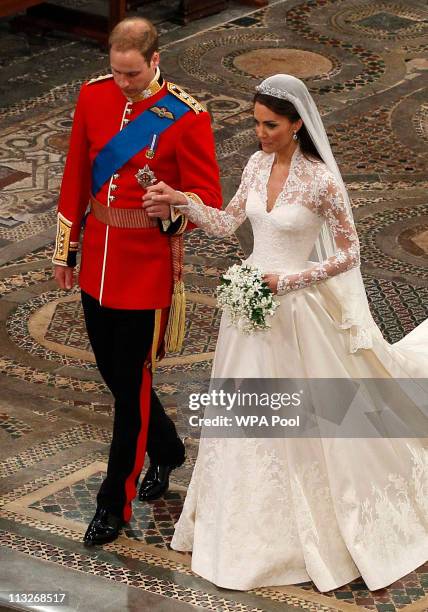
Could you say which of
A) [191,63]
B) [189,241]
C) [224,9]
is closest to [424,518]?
[189,241]

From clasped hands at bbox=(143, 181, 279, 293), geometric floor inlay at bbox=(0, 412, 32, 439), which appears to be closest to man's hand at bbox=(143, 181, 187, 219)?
clasped hands at bbox=(143, 181, 279, 293)

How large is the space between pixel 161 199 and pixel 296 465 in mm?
1026

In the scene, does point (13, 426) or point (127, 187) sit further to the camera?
point (13, 426)

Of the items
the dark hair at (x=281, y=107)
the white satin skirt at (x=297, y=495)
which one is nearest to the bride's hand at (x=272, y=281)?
the white satin skirt at (x=297, y=495)

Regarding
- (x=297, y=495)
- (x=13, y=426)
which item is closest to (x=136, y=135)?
(x=297, y=495)

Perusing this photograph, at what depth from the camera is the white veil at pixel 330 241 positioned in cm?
498

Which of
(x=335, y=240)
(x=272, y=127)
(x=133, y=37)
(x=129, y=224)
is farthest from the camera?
(x=129, y=224)

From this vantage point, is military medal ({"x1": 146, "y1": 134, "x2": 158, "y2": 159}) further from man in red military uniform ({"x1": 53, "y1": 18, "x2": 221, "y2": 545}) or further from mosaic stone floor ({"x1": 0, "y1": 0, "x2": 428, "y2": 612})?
mosaic stone floor ({"x1": 0, "y1": 0, "x2": 428, "y2": 612})

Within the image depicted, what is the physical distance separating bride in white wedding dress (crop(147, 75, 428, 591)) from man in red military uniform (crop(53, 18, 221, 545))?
0.55ft

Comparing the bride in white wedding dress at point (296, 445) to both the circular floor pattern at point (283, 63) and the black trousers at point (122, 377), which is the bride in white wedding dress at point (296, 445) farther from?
the circular floor pattern at point (283, 63)

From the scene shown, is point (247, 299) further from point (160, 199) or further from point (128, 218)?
point (128, 218)

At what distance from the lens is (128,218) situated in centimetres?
524

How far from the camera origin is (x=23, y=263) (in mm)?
8258

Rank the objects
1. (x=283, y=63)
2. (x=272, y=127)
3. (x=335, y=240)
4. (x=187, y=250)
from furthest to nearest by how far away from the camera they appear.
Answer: (x=283, y=63) < (x=187, y=250) < (x=335, y=240) < (x=272, y=127)
